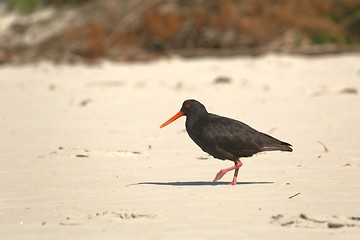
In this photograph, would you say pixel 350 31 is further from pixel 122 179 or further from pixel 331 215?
pixel 331 215

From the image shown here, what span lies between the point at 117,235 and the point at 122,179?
6.94 feet

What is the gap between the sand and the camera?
17.5 ft

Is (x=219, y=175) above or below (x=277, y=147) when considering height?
below

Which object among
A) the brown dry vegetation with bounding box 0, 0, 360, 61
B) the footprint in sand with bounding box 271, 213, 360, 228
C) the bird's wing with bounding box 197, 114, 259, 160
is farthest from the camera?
the brown dry vegetation with bounding box 0, 0, 360, 61

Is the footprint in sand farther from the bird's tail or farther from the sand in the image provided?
the bird's tail

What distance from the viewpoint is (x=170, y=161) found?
803 centimetres

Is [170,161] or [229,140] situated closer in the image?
[229,140]

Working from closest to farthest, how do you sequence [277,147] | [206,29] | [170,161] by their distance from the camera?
[277,147], [170,161], [206,29]

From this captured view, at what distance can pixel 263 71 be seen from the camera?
16.6 meters

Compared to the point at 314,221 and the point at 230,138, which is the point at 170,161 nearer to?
the point at 230,138

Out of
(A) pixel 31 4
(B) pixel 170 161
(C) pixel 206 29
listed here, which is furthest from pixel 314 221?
(A) pixel 31 4

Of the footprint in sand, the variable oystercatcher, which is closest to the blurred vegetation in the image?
the variable oystercatcher

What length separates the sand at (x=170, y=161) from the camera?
5.32m

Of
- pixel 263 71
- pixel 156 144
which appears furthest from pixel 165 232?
pixel 263 71
